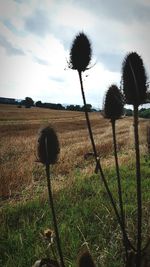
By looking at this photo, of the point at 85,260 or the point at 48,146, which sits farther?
the point at 48,146

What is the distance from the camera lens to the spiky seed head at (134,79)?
2.72 metres

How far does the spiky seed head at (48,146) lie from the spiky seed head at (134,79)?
811 mm

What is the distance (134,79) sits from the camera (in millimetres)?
2656

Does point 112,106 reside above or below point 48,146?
above

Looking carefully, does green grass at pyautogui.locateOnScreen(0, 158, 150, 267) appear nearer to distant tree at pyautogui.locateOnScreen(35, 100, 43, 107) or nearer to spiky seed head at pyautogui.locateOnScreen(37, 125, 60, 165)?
spiky seed head at pyautogui.locateOnScreen(37, 125, 60, 165)

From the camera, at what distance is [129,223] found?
16.7 feet

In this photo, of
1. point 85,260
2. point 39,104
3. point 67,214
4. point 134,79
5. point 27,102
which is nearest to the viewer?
point 85,260

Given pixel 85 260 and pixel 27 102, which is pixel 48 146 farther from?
pixel 27 102

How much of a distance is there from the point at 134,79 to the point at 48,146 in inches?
40.3

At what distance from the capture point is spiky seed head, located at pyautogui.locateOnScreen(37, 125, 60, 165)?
10.3ft

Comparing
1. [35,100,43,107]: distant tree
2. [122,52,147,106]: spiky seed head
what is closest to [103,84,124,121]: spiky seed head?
[122,52,147,106]: spiky seed head

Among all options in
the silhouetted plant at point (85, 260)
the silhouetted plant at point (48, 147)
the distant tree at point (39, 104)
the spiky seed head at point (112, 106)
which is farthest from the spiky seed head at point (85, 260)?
the distant tree at point (39, 104)

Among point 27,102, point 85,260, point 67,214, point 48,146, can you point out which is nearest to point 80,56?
point 48,146

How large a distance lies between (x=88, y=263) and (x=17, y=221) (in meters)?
4.10
